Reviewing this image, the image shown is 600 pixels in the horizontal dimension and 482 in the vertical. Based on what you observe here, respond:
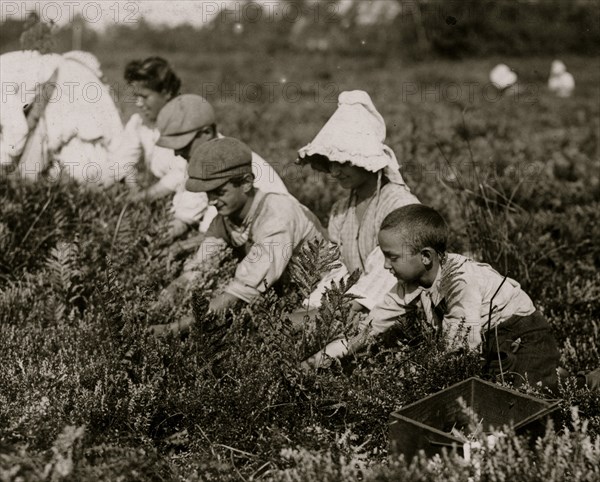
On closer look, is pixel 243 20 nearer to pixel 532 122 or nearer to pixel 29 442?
pixel 532 122

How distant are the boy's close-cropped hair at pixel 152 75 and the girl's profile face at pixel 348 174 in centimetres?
232

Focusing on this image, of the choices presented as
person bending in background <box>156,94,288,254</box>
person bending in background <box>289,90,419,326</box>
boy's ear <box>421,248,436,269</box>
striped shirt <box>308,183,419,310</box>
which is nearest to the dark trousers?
boy's ear <box>421,248,436,269</box>

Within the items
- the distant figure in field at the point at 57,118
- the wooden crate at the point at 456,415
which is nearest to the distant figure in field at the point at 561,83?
the distant figure in field at the point at 57,118

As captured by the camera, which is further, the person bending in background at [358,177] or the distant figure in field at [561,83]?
the distant figure in field at [561,83]

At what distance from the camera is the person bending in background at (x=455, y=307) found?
11.4 ft

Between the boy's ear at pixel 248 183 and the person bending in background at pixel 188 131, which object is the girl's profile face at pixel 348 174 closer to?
the boy's ear at pixel 248 183

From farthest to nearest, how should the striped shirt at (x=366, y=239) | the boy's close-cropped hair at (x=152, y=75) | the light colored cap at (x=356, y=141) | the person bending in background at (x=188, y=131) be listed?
the boy's close-cropped hair at (x=152, y=75) → the person bending in background at (x=188, y=131) → the light colored cap at (x=356, y=141) → the striped shirt at (x=366, y=239)

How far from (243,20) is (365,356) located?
3087 centimetres

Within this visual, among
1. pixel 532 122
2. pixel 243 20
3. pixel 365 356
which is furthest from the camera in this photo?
pixel 243 20

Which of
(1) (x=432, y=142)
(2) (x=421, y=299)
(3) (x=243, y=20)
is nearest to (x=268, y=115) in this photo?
(1) (x=432, y=142)

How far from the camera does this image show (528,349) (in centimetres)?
375

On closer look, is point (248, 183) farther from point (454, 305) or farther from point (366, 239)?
point (454, 305)

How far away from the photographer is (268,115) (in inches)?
449

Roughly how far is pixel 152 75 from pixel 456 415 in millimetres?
4016
